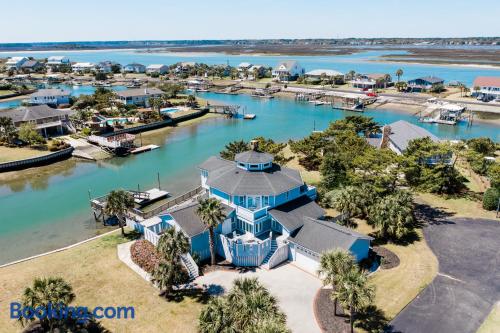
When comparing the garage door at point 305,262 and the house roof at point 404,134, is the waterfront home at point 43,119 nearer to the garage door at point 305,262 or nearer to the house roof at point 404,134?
the garage door at point 305,262

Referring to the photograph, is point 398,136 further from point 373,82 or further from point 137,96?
point 373,82

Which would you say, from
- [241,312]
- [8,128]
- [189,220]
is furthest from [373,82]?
[241,312]

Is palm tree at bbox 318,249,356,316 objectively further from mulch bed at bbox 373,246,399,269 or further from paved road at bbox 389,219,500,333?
mulch bed at bbox 373,246,399,269

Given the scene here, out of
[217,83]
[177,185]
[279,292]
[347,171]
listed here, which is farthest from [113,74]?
[279,292]

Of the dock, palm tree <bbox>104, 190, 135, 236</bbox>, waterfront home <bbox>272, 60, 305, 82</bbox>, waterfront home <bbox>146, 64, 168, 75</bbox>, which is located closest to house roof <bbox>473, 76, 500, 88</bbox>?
waterfront home <bbox>272, 60, 305, 82</bbox>

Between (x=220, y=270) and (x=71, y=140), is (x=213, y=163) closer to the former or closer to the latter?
(x=220, y=270)
